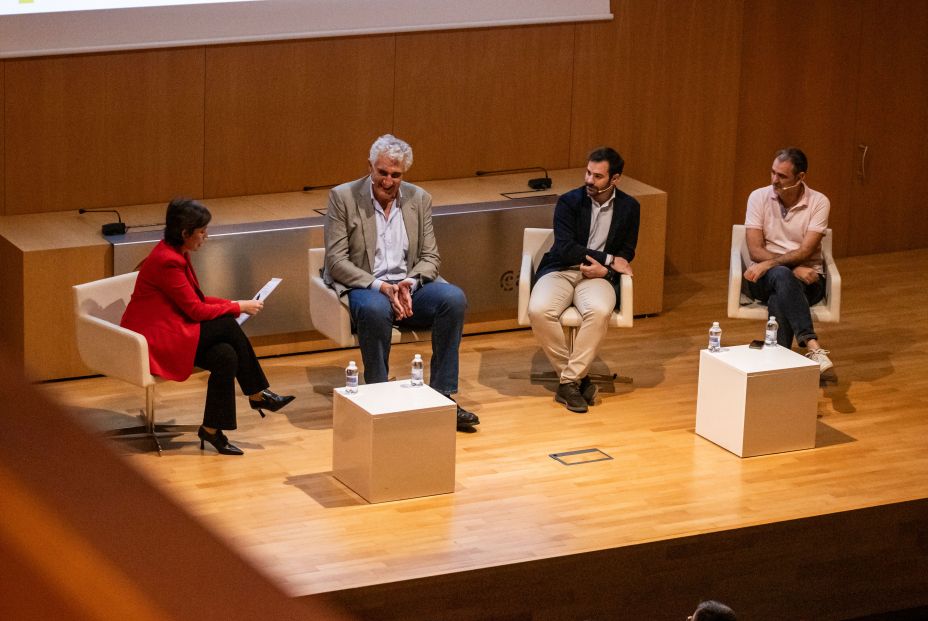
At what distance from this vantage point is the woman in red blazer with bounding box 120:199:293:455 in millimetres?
4746

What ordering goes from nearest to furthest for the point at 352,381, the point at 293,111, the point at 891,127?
the point at 352,381 < the point at 293,111 < the point at 891,127

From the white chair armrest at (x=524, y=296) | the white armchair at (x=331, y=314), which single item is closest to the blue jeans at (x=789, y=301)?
the white chair armrest at (x=524, y=296)

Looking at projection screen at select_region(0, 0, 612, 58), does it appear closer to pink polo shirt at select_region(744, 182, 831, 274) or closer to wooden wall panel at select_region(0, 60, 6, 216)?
wooden wall panel at select_region(0, 60, 6, 216)

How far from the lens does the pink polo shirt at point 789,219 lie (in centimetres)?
589

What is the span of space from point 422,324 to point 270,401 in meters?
0.69

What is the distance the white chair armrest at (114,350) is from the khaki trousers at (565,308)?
67.8 inches

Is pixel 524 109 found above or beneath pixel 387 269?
above

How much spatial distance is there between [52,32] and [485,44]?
2268mm

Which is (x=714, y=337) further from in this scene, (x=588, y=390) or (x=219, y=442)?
(x=219, y=442)

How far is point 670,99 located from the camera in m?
7.64

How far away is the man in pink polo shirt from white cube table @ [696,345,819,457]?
0.47 meters

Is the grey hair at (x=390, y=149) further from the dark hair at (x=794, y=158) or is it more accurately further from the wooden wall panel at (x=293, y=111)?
the dark hair at (x=794, y=158)

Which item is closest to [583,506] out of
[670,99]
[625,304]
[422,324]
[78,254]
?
[422,324]

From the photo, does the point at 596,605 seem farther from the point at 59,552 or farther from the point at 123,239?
the point at 59,552
